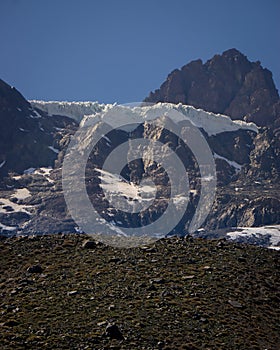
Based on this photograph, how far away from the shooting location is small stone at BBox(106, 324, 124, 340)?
50406mm

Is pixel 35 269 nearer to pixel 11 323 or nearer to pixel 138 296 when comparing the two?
pixel 138 296

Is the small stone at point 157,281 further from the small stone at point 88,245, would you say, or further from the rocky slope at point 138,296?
the small stone at point 88,245

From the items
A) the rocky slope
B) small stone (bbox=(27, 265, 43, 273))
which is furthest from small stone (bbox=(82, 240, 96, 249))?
small stone (bbox=(27, 265, 43, 273))

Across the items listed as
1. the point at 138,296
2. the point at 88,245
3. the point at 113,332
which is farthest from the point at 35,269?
the point at 113,332

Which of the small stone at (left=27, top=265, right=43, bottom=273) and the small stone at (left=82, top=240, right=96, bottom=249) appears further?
the small stone at (left=82, top=240, right=96, bottom=249)

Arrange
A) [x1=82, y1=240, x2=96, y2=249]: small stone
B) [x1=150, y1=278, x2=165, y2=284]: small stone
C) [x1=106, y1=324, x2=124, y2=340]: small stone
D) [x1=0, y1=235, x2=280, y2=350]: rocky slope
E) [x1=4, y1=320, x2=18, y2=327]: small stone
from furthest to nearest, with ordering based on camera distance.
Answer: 1. [x1=82, y1=240, x2=96, y2=249]: small stone
2. [x1=150, y1=278, x2=165, y2=284]: small stone
3. [x1=4, y1=320, x2=18, y2=327]: small stone
4. [x1=0, y1=235, x2=280, y2=350]: rocky slope
5. [x1=106, y1=324, x2=124, y2=340]: small stone

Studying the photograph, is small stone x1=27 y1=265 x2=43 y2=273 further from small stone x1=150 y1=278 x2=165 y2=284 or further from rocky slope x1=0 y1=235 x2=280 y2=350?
small stone x1=150 y1=278 x2=165 y2=284

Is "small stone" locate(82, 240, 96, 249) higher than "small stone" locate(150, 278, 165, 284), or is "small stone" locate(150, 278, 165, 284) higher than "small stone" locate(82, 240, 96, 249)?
"small stone" locate(82, 240, 96, 249)

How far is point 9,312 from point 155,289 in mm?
12808

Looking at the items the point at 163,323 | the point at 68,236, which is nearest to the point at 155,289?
the point at 163,323

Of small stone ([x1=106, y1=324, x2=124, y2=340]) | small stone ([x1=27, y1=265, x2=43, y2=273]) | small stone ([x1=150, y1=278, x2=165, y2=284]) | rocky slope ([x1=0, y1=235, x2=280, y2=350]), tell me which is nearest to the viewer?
small stone ([x1=106, y1=324, x2=124, y2=340])

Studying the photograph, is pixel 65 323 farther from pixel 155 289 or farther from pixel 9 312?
pixel 155 289

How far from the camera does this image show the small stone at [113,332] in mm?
50406

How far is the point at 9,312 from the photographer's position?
5538 cm
